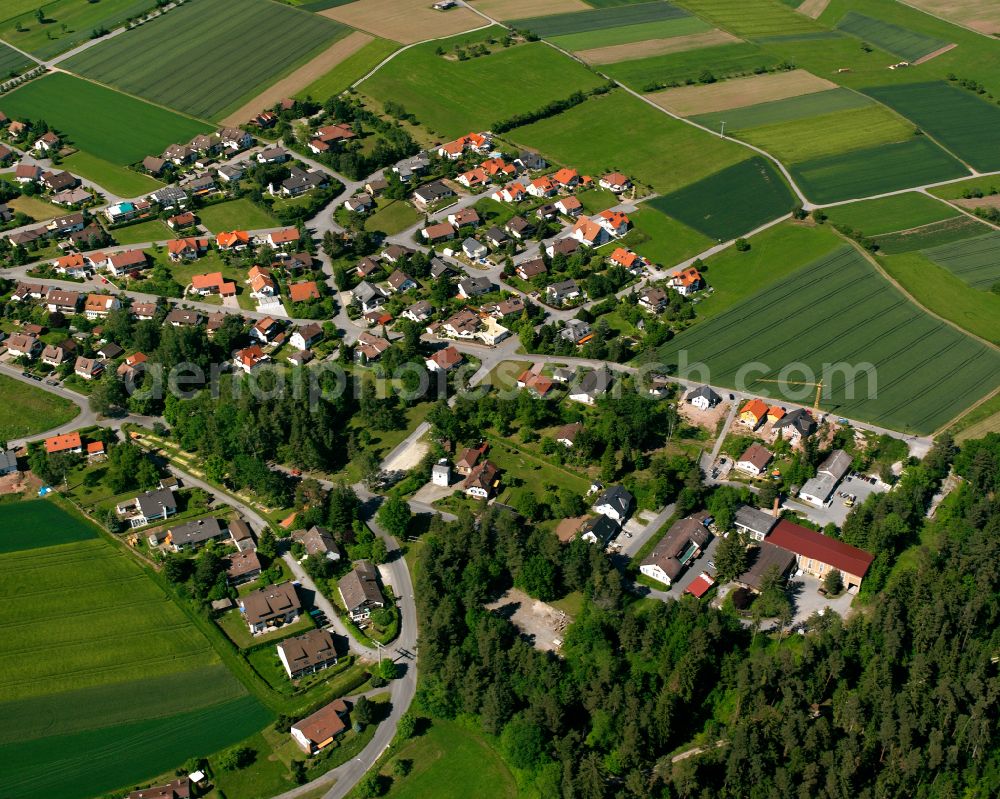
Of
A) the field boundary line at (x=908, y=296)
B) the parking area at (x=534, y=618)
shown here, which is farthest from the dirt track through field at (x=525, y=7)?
the parking area at (x=534, y=618)

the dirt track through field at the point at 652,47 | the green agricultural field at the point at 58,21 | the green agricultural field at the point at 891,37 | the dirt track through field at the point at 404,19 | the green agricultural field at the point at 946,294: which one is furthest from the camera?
the green agricultural field at the point at 891,37

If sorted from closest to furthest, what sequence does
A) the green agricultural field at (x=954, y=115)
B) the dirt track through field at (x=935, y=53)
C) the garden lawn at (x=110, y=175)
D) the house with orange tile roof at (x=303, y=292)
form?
the house with orange tile roof at (x=303, y=292) < the garden lawn at (x=110, y=175) < the green agricultural field at (x=954, y=115) < the dirt track through field at (x=935, y=53)

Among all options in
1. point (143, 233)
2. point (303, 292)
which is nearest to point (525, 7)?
point (143, 233)

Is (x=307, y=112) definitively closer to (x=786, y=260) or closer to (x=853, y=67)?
(x=786, y=260)

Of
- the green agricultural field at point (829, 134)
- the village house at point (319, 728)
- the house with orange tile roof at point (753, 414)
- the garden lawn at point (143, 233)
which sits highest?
the green agricultural field at point (829, 134)

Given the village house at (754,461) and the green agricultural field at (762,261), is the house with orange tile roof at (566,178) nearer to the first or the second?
the green agricultural field at (762,261)

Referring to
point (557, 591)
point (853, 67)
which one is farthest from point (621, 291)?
point (853, 67)

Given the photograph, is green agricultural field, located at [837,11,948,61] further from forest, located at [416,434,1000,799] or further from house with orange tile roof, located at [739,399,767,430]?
forest, located at [416,434,1000,799]
